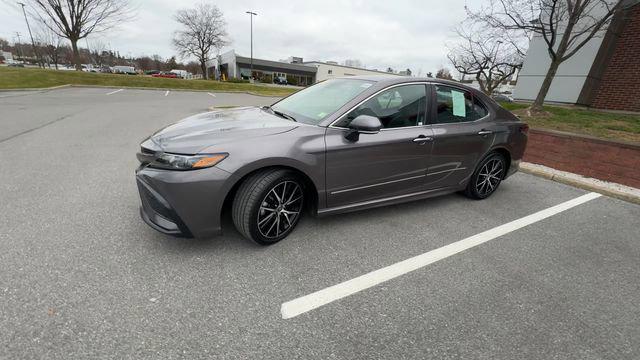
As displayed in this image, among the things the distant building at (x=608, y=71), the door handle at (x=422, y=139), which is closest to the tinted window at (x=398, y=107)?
the door handle at (x=422, y=139)

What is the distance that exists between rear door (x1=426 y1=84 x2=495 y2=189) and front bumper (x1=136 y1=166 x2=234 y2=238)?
7.51ft

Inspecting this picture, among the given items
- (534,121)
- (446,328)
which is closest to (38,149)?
(446,328)

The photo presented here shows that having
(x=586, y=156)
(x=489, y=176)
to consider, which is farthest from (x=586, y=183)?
(x=489, y=176)

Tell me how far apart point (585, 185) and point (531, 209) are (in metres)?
1.80

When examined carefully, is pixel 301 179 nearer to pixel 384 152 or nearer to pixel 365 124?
pixel 365 124

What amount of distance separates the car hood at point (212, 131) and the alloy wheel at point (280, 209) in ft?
1.63

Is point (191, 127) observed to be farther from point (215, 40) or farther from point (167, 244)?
point (215, 40)

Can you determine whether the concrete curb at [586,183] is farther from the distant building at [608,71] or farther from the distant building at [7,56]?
the distant building at [7,56]

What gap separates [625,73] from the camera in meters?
8.95

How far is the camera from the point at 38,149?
200 inches

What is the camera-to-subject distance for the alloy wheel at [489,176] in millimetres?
4008

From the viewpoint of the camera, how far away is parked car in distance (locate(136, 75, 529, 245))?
2324 millimetres

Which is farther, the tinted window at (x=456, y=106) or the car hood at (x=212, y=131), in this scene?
the tinted window at (x=456, y=106)

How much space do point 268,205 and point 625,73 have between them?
38.9ft
